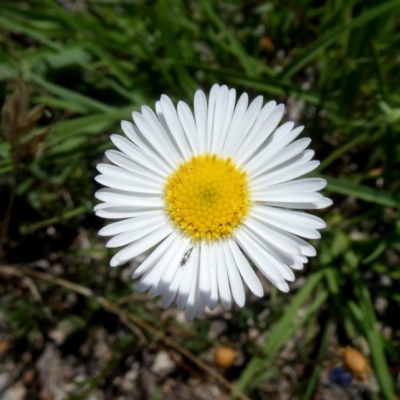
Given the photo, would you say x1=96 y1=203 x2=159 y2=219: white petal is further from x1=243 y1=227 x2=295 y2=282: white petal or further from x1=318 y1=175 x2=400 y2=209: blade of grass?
x1=318 y1=175 x2=400 y2=209: blade of grass

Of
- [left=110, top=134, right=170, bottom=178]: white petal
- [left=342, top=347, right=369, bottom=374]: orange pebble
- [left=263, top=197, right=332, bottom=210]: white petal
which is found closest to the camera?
[left=263, top=197, right=332, bottom=210]: white petal

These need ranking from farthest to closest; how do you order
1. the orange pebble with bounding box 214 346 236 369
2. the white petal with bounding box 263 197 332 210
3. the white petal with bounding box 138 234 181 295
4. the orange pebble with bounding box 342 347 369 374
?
1. the orange pebble with bounding box 214 346 236 369
2. the orange pebble with bounding box 342 347 369 374
3. the white petal with bounding box 138 234 181 295
4. the white petal with bounding box 263 197 332 210

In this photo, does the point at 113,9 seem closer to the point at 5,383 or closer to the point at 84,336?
the point at 84,336

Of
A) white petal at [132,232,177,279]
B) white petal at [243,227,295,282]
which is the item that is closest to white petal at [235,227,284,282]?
white petal at [243,227,295,282]

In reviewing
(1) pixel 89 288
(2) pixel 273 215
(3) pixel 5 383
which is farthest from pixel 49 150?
(3) pixel 5 383

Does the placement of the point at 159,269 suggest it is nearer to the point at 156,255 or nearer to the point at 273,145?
the point at 156,255

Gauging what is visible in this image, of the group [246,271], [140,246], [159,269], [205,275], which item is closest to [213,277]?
[205,275]

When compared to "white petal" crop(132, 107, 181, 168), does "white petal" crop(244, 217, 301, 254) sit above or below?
below
